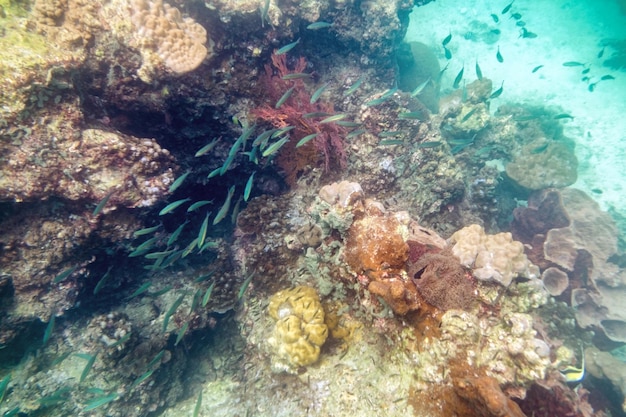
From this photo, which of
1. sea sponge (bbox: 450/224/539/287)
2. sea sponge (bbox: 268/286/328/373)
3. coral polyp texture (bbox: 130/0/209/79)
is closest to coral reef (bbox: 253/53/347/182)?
coral polyp texture (bbox: 130/0/209/79)

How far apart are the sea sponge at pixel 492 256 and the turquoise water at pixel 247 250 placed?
0.10 feet

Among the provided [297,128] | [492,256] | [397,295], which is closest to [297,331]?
[397,295]

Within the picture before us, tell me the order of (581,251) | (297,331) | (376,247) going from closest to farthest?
(376,247)
(297,331)
(581,251)

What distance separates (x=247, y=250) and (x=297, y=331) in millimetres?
2174

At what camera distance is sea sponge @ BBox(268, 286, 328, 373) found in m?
4.74

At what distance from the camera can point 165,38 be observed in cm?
516

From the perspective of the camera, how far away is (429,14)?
1070 inches

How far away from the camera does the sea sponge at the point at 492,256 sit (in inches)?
171

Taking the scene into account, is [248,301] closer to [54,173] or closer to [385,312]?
[385,312]

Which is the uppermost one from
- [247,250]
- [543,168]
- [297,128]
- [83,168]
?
[83,168]

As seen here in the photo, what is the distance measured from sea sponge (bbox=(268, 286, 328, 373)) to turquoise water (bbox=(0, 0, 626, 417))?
0.04m

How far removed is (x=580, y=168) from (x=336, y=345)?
19042 millimetres

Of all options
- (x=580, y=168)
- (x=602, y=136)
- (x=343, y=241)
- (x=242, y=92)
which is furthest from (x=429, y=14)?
(x=343, y=241)

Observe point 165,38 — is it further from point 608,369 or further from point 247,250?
point 608,369
